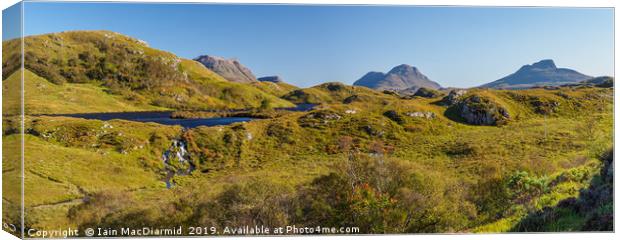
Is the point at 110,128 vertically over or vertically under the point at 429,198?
over

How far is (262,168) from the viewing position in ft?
61.3

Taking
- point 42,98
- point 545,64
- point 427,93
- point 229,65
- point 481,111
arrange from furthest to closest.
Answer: point 229,65 → point 481,111 → point 427,93 → point 42,98 → point 545,64

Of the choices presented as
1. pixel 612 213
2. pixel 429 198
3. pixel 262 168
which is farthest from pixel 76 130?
pixel 612 213

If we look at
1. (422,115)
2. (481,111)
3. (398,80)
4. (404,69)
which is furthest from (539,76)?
(422,115)

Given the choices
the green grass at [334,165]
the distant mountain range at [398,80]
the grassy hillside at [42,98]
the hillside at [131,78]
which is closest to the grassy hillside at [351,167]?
the green grass at [334,165]

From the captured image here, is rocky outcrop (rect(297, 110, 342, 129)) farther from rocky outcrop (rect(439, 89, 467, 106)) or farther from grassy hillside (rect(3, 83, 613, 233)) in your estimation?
rocky outcrop (rect(439, 89, 467, 106))

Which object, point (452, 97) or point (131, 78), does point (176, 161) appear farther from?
point (131, 78)

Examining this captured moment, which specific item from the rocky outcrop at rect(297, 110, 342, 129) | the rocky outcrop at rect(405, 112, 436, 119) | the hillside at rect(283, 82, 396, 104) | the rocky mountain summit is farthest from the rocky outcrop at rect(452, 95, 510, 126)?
the rocky mountain summit

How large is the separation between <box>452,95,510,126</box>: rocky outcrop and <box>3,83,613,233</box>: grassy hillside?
1.00ft

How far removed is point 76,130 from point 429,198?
1608 centimetres

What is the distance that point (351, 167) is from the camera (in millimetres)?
14633

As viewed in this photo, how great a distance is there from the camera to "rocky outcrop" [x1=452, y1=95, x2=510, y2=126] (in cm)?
2117

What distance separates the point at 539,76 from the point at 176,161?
17.5 metres

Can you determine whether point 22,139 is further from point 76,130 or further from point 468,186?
point 468,186
